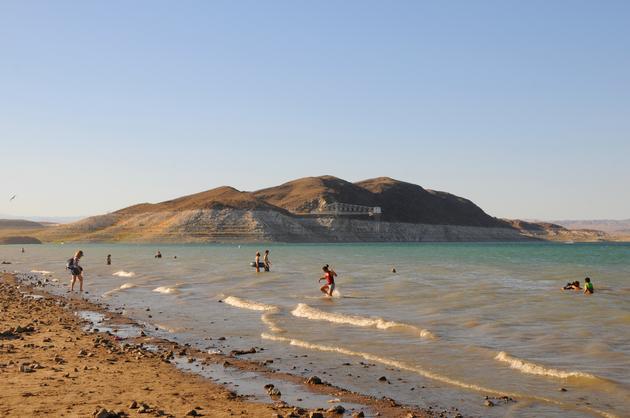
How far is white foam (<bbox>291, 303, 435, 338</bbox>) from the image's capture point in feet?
60.1

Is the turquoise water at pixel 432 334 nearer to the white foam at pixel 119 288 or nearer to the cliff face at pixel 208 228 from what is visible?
the white foam at pixel 119 288

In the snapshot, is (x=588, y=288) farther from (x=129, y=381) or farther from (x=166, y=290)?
(x=129, y=381)

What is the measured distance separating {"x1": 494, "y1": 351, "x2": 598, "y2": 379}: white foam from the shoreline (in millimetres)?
3709

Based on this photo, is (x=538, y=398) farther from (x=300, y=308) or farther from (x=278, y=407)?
(x=300, y=308)

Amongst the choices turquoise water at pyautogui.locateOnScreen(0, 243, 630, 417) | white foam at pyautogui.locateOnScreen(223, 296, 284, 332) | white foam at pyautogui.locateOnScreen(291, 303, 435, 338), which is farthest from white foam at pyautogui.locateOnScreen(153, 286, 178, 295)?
white foam at pyautogui.locateOnScreen(291, 303, 435, 338)

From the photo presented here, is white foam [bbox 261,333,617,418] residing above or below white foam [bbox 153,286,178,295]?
below

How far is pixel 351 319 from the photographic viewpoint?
67.5ft

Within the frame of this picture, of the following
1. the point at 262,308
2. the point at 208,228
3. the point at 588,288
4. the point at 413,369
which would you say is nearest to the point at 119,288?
the point at 262,308

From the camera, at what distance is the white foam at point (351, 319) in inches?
721

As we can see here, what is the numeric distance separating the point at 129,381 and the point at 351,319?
10225mm

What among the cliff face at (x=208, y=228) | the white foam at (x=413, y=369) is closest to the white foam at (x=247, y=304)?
the white foam at (x=413, y=369)

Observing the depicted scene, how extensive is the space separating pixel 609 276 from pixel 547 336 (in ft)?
108

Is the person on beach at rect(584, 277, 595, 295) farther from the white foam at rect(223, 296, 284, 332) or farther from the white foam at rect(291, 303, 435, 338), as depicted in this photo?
the white foam at rect(223, 296, 284, 332)

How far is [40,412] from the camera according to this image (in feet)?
30.1
